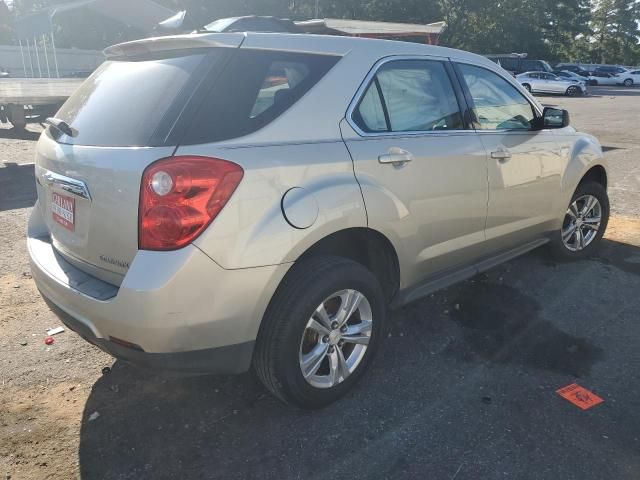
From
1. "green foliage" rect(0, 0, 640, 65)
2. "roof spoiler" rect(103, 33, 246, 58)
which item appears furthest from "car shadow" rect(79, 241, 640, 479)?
"green foliage" rect(0, 0, 640, 65)

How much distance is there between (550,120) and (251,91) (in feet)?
8.40

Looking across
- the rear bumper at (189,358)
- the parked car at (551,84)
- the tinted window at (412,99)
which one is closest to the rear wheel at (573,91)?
the parked car at (551,84)

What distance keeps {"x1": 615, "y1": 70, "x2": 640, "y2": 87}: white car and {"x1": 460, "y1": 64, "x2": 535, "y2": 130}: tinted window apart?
45707mm

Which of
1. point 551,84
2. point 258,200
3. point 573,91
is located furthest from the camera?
point 551,84

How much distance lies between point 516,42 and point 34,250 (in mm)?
56752

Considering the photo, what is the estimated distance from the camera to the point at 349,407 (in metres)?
2.85

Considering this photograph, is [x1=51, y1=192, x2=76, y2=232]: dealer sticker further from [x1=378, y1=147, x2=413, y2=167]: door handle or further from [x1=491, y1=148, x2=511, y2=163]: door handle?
[x1=491, y1=148, x2=511, y2=163]: door handle

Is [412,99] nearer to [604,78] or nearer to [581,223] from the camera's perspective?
[581,223]

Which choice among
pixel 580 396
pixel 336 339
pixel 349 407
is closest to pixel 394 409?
pixel 349 407

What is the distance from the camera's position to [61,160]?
262cm

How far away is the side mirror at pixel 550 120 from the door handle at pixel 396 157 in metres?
1.55

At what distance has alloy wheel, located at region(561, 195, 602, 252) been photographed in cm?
466

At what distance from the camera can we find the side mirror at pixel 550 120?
3.99 metres

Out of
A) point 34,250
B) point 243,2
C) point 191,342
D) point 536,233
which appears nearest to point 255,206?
point 191,342
